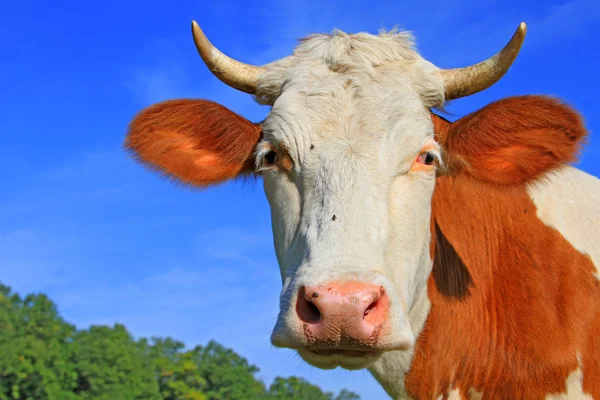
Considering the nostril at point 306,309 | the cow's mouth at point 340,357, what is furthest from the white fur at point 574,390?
the nostril at point 306,309

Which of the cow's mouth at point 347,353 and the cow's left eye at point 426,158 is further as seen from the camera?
the cow's left eye at point 426,158

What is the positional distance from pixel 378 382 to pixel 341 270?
2.20 m

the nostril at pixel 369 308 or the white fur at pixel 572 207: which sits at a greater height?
the white fur at pixel 572 207

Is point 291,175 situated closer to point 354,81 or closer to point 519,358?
point 354,81

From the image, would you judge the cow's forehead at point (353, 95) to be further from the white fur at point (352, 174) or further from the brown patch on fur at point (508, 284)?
the brown patch on fur at point (508, 284)

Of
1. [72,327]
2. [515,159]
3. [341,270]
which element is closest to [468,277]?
[515,159]

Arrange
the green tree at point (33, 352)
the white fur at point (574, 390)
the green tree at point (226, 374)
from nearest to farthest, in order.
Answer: the white fur at point (574, 390) → the green tree at point (33, 352) → the green tree at point (226, 374)

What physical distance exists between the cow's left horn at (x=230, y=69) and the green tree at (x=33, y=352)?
69486mm

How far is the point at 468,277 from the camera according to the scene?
20.2ft

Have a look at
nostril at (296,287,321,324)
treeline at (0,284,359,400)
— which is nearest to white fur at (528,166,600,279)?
nostril at (296,287,321,324)

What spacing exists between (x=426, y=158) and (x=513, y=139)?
1.00 meters

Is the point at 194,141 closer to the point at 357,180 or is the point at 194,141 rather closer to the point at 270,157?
the point at 270,157

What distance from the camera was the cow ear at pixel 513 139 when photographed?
18.7ft

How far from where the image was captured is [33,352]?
7175 centimetres
